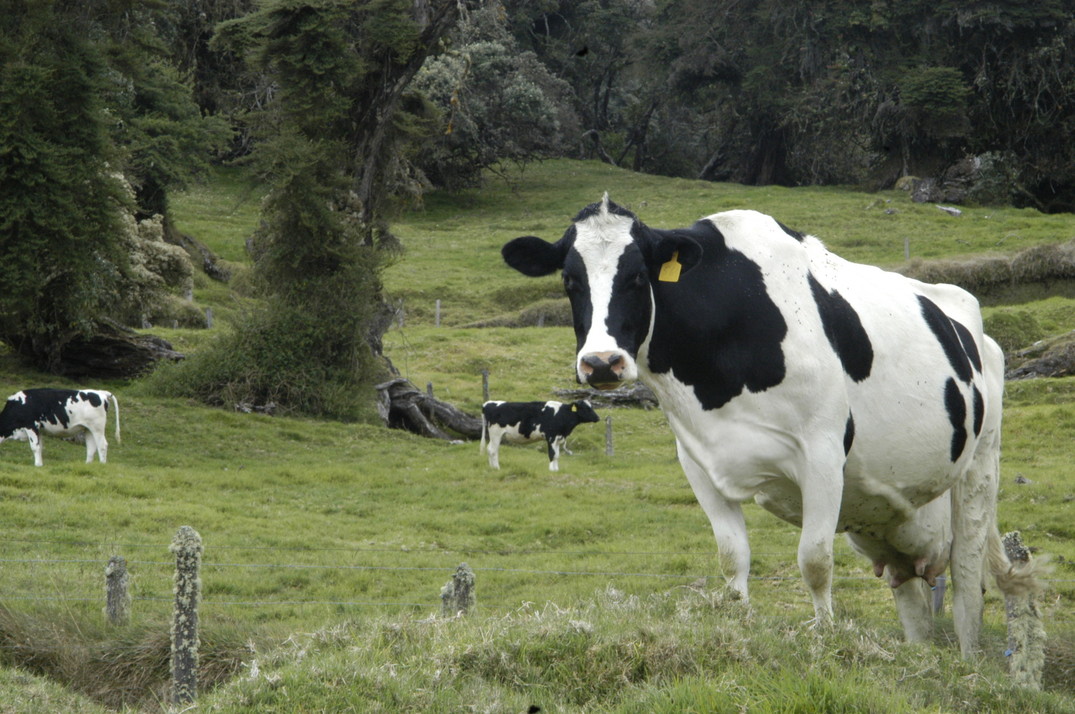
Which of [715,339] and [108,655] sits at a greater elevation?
[715,339]

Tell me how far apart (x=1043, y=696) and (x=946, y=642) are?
3.14m

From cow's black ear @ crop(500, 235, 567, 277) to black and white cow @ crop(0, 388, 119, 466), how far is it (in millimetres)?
14461

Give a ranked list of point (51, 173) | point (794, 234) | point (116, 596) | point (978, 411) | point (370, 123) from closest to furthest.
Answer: point (794, 234), point (978, 411), point (116, 596), point (51, 173), point (370, 123)

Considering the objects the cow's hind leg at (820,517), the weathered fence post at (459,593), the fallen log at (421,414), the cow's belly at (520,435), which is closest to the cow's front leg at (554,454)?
the cow's belly at (520,435)

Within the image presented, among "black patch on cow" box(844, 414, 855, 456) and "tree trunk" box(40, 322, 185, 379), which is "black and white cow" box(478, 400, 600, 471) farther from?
"black patch on cow" box(844, 414, 855, 456)

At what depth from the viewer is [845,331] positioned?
23.8ft

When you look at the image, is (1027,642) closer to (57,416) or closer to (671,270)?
(671,270)

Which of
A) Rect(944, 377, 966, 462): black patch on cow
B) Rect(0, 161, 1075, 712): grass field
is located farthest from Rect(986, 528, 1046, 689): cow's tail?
Rect(944, 377, 966, 462): black patch on cow

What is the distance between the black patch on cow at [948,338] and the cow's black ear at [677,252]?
7.77ft

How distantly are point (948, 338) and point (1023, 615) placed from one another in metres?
2.13

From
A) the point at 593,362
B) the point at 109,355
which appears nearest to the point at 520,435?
the point at 109,355

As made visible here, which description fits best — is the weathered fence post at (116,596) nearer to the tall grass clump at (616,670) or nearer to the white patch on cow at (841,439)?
the tall grass clump at (616,670)

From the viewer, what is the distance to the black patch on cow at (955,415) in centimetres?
802

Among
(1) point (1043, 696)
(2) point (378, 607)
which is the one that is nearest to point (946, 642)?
(1) point (1043, 696)
